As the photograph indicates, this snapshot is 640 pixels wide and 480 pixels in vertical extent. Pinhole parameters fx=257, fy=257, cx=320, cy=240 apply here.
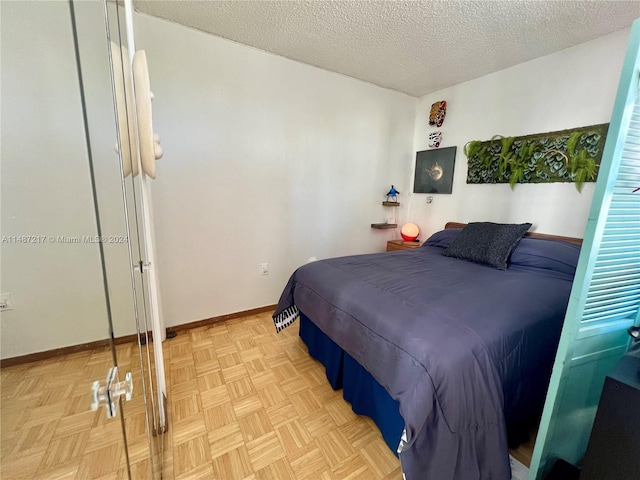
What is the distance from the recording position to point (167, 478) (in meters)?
1.09

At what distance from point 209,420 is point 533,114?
132 inches

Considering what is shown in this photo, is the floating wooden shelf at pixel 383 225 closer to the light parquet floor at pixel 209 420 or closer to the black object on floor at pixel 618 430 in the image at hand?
the light parquet floor at pixel 209 420

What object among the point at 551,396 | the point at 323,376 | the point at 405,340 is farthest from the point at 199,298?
the point at 551,396

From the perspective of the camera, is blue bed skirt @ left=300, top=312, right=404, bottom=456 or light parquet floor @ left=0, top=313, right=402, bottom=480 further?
blue bed skirt @ left=300, top=312, right=404, bottom=456

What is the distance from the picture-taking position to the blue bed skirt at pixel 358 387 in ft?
3.93

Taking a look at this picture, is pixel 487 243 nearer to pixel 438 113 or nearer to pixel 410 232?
pixel 410 232

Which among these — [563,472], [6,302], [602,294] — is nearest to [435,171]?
[602,294]

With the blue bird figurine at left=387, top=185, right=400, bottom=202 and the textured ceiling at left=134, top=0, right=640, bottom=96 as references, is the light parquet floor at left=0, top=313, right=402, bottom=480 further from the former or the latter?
the textured ceiling at left=134, top=0, right=640, bottom=96

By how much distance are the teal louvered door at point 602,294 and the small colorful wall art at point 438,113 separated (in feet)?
8.00

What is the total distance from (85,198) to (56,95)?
743 millimetres

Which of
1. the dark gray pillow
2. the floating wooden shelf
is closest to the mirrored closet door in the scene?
the dark gray pillow

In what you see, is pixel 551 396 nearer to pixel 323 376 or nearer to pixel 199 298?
pixel 323 376

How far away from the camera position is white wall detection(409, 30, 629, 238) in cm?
194

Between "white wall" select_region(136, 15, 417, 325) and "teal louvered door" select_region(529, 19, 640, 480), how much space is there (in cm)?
216
